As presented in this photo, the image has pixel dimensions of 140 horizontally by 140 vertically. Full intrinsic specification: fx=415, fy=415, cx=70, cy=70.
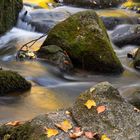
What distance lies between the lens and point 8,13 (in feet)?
Answer: 39.4

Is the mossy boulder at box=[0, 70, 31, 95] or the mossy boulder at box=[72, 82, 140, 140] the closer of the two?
the mossy boulder at box=[72, 82, 140, 140]

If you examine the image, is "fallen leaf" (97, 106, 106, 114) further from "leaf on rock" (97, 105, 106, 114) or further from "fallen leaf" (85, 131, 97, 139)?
"fallen leaf" (85, 131, 97, 139)

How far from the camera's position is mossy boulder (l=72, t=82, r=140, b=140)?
159 inches

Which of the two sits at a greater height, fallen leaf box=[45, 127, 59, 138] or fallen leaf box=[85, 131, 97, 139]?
fallen leaf box=[85, 131, 97, 139]

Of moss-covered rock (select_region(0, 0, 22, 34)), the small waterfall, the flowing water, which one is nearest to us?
the flowing water

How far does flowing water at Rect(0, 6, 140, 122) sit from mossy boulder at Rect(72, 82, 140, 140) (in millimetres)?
1926

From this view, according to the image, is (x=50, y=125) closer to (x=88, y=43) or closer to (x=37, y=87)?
(x=37, y=87)

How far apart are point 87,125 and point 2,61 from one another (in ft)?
18.4

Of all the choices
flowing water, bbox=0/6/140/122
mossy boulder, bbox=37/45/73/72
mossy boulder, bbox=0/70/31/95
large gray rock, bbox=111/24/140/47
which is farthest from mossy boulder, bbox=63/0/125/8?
mossy boulder, bbox=0/70/31/95

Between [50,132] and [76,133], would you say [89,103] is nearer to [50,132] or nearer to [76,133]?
[76,133]

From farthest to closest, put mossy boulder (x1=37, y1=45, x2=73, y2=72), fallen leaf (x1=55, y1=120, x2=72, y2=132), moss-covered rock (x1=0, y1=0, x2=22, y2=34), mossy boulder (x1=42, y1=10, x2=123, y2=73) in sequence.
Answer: moss-covered rock (x1=0, y1=0, x2=22, y2=34)
mossy boulder (x1=42, y1=10, x2=123, y2=73)
mossy boulder (x1=37, y1=45, x2=73, y2=72)
fallen leaf (x1=55, y1=120, x2=72, y2=132)

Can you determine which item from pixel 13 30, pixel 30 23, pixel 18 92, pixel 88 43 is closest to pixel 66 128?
pixel 18 92

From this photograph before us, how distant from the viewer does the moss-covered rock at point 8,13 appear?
37.9ft

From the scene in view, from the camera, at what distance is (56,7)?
17.0 m
